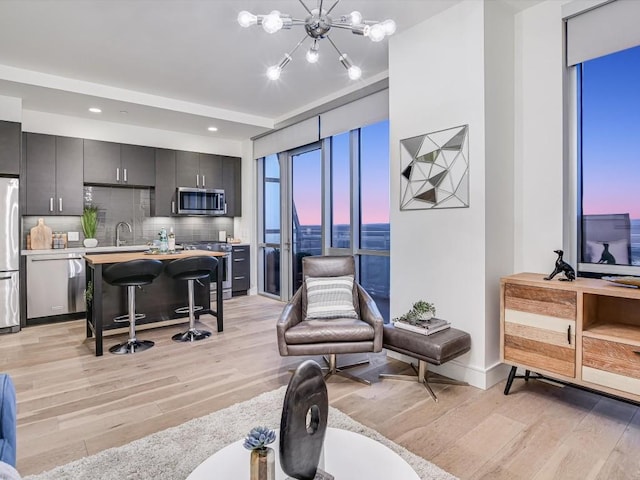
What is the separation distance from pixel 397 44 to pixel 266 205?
3.73 m

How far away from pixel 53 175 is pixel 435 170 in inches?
192

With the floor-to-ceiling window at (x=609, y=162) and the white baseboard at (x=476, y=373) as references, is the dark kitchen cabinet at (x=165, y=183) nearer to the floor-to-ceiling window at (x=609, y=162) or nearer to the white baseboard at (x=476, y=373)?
the white baseboard at (x=476, y=373)

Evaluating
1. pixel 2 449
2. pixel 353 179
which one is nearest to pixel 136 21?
pixel 353 179

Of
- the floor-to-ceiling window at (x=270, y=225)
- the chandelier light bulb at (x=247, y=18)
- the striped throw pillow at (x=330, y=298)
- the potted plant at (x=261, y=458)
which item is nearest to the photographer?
the potted plant at (x=261, y=458)

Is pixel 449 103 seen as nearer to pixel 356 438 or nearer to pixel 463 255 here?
pixel 463 255

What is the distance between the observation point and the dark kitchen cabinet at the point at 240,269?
20.4 ft

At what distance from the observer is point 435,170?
2984 millimetres

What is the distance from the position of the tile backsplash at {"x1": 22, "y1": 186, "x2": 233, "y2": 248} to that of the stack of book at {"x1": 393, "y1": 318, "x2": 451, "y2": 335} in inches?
177

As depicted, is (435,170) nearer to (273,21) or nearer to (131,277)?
(273,21)

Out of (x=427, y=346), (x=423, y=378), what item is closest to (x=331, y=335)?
(x=427, y=346)

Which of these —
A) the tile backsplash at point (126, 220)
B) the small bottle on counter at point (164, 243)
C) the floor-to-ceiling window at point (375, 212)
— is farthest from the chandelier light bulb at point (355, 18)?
the tile backsplash at point (126, 220)

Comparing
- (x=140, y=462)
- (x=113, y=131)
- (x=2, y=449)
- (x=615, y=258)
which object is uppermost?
(x=113, y=131)

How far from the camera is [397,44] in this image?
325 centimetres

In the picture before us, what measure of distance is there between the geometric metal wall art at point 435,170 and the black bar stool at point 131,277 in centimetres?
249
